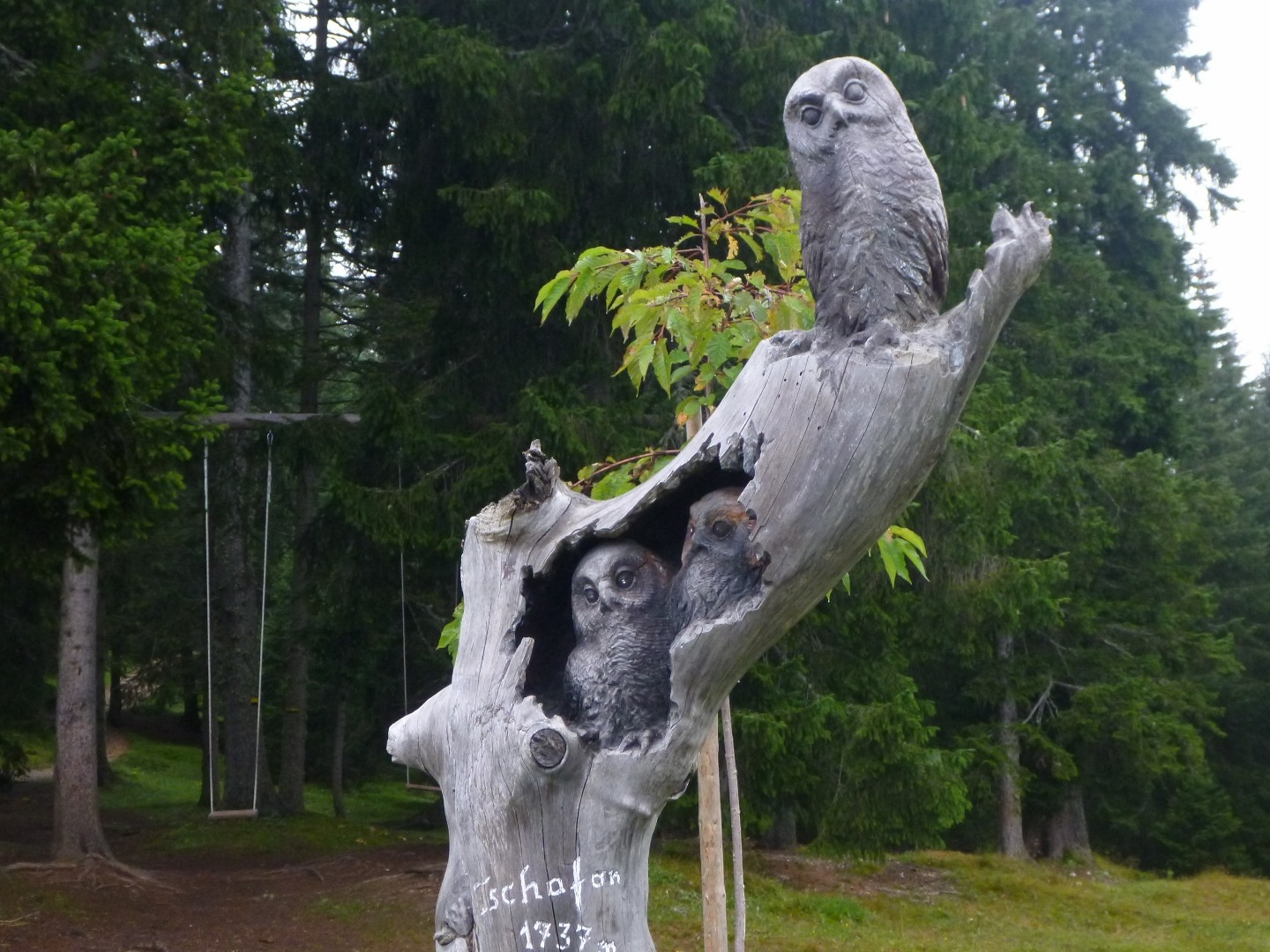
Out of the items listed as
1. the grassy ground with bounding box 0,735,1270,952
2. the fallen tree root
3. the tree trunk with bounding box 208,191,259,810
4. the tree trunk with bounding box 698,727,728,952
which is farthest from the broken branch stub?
the tree trunk with bounding box 208,191,259,810

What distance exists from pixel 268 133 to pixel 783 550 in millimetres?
10370

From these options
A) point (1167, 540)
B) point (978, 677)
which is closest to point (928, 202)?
point (978, 677)

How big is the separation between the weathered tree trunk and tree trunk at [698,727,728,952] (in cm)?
150

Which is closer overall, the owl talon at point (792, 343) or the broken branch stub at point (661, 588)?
the broken branch stub at point (661, 588)

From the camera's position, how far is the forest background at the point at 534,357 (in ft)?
28.0

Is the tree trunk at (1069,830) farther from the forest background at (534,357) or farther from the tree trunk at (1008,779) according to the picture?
the tree trunk at (1008,779)

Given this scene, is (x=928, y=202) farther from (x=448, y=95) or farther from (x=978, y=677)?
(x=978, y=677)

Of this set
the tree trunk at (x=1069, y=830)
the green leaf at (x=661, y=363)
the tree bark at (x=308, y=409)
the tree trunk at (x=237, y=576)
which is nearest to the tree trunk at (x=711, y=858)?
the green leaf at (x=661, y=363)

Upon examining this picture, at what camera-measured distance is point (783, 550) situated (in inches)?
90.3

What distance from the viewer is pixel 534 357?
1173cm

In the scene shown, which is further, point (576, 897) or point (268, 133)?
point (268, 133)

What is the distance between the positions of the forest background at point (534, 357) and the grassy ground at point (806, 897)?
2.34ft

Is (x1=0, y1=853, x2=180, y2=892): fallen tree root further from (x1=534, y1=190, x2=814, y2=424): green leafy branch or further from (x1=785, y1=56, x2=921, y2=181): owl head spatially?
(x1=785, y1=56, x2=921, y2=181): owl head

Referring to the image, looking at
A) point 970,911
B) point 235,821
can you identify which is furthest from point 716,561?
point 235,821
